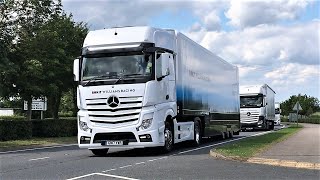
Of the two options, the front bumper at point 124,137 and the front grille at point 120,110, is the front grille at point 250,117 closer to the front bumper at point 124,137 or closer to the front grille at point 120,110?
the front bumper at point 124,137

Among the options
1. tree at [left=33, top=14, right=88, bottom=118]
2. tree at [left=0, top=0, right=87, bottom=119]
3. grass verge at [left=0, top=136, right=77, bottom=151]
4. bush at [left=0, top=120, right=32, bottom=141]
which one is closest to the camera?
grass verge at [left=0, top=136, right=77, bottom=151]

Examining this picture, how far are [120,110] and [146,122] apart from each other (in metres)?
0.87

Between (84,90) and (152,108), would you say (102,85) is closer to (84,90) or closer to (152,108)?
(84,90)

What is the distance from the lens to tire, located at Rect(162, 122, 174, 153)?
54.5 feet

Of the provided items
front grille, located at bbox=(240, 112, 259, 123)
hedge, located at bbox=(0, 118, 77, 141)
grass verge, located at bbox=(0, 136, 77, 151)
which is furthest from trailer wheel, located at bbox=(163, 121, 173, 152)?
front grille, located at bbox=(240, 112, 259, 123)

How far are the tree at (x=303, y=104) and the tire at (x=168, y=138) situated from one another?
357 feet

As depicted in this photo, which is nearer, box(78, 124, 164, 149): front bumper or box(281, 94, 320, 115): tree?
box(78, 124, 164, 149): front bumper

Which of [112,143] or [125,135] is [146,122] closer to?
[125,135]

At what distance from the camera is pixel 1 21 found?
33.0 m

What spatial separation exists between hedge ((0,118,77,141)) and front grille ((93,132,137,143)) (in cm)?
1290

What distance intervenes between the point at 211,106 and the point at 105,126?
8821mm

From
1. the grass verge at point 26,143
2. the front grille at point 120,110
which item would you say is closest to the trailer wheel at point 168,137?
the front grille at point 120,110

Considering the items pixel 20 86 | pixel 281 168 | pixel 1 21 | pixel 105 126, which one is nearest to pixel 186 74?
pixel 105 126

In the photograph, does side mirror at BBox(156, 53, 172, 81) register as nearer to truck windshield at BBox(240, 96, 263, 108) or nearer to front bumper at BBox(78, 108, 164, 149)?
front bumper at BBox(78, 108, 164, 149)
